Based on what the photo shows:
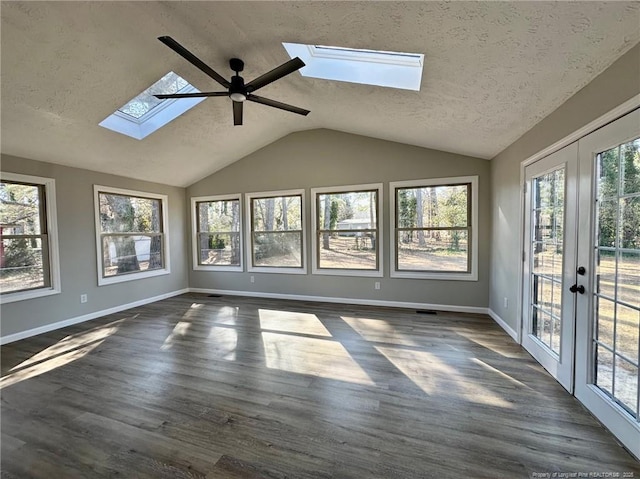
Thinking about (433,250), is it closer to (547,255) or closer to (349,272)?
(349,272)

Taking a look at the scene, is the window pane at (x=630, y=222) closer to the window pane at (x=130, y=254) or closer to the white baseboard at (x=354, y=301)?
the white baseboard at (x=354, y=301)

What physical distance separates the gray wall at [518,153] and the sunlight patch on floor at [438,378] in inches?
49.4

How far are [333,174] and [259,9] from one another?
10.3ft

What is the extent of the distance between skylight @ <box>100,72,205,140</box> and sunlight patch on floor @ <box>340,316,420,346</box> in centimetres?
359

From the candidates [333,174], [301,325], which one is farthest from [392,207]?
[301,325]

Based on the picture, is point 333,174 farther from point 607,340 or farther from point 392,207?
point 607,340

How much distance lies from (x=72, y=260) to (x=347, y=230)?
4.27 meters

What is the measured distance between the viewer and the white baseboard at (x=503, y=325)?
3.36 meters

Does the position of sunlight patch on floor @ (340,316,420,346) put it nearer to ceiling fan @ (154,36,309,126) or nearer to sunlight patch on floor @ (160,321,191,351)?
sunlight patch on floor @ (160,321,191,351)

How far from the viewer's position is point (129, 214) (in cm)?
519

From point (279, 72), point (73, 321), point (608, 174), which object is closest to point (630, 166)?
point (608, 174)

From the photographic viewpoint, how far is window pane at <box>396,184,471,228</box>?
14.8ft

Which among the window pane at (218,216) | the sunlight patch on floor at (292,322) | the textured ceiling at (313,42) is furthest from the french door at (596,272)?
the window pane at (218,216)

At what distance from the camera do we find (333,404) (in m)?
2.18
